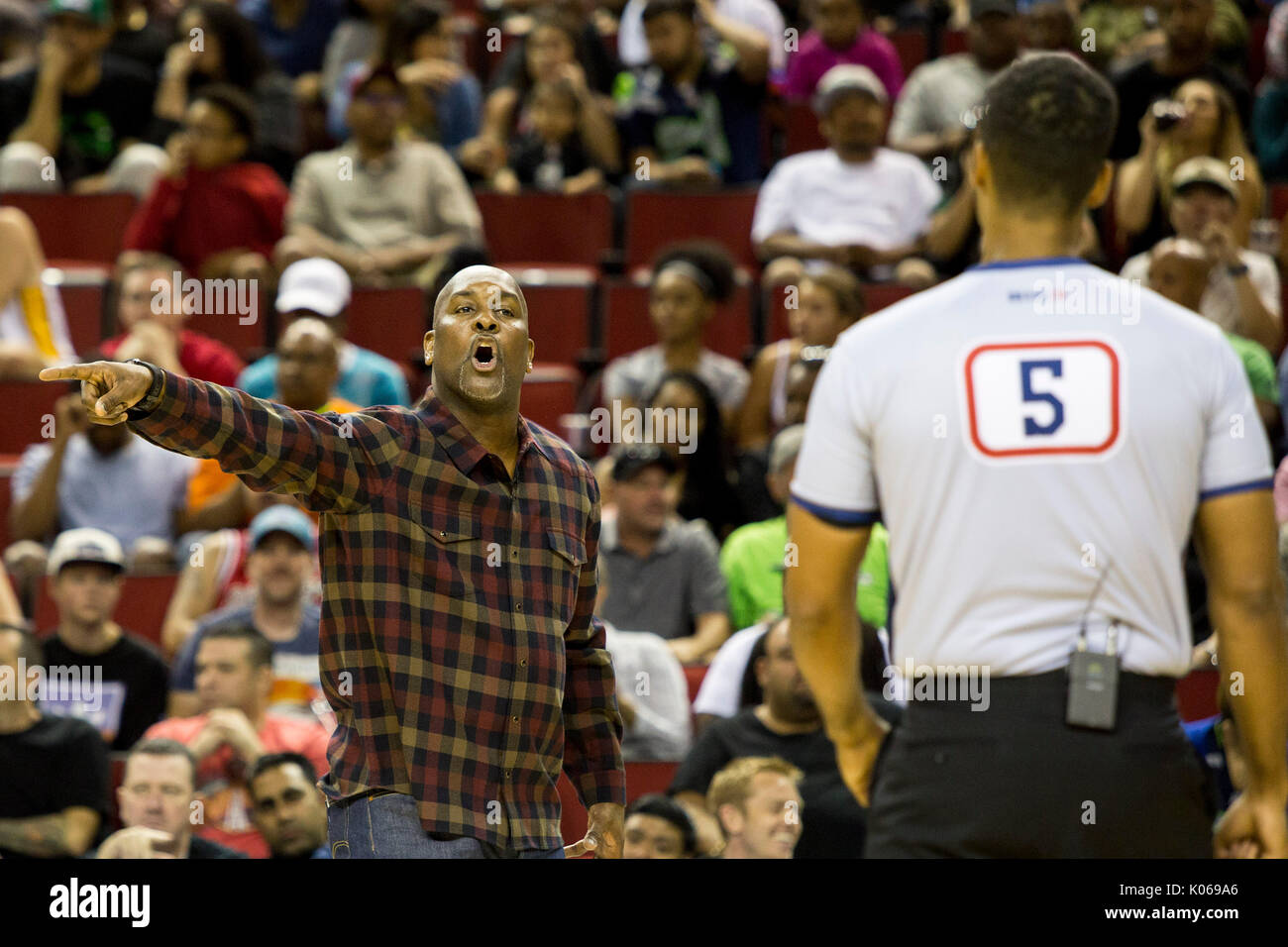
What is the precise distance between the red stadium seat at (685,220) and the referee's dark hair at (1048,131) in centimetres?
559

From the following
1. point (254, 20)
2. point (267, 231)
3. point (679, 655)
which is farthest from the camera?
point (254, 20)

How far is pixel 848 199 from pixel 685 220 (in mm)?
699

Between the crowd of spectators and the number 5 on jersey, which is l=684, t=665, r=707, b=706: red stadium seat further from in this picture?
the number 5 on jersey

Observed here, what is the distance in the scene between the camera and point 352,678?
9.28 feet

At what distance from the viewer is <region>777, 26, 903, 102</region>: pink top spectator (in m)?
8.59

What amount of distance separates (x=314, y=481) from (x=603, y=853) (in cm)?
75

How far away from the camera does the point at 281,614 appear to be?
5.92 m

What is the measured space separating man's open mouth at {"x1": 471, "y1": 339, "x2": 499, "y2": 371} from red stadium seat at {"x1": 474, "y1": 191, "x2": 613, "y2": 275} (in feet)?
16.6

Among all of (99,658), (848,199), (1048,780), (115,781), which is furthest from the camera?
(848,199)

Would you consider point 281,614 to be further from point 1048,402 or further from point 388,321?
point 1048,402

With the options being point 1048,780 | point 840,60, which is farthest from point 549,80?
point 1048,780

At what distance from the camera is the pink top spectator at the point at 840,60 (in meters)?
8.59
